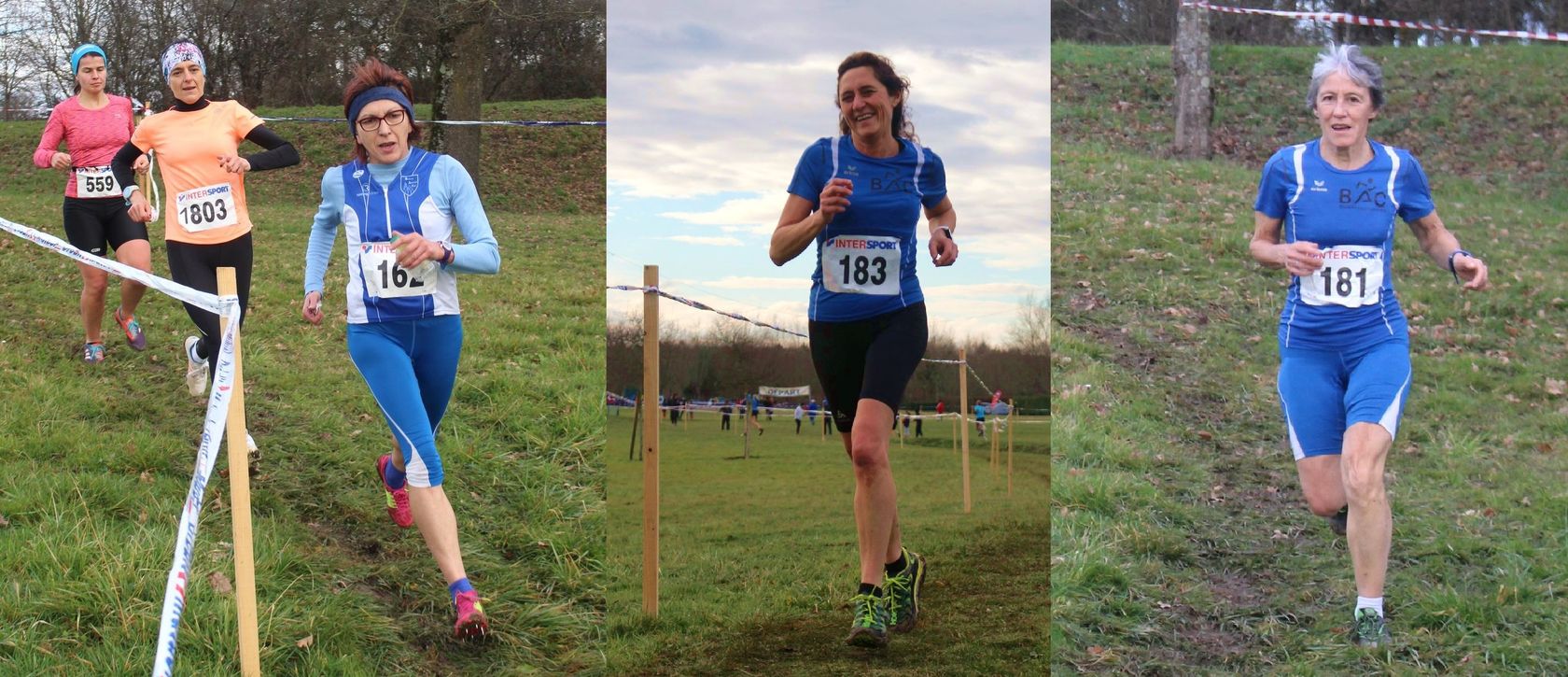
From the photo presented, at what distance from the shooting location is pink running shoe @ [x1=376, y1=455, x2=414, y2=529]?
16.0 ft

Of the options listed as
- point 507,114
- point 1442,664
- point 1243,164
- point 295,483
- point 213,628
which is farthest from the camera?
point 1243,164

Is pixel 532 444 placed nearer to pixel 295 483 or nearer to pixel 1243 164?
pixel 295 483

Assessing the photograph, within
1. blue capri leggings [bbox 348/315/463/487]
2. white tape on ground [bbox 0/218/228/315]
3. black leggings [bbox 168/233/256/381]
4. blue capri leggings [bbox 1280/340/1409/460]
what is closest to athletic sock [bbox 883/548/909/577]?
blue capri leggings [bbox 1280/340/1409/460]

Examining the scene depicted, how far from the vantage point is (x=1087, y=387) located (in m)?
5.85

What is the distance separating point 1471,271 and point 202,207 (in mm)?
4718

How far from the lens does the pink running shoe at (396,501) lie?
191 inches

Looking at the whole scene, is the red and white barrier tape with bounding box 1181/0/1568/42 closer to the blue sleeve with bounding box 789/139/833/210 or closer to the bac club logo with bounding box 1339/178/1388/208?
the bac club logo with bounding box 1339/178/1388/208

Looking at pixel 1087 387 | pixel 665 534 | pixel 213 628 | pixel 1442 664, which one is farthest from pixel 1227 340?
pixel 213 628

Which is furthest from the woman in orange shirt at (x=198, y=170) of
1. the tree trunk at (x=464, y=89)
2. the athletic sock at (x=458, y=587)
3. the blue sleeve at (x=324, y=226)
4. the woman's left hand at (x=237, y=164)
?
the athletic sock at (x=458, y=587)

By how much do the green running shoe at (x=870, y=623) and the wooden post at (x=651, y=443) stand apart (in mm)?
877

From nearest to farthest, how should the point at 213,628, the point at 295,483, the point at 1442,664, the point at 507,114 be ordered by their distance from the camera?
the point at 213,628
the point at 1442,664
the point at 295,483
the point at 507,114

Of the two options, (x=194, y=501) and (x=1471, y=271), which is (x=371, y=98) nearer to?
(x=194, y=501)

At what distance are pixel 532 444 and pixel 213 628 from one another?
1499mm

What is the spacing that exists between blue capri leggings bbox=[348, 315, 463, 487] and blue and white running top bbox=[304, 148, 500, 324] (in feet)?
0.14
